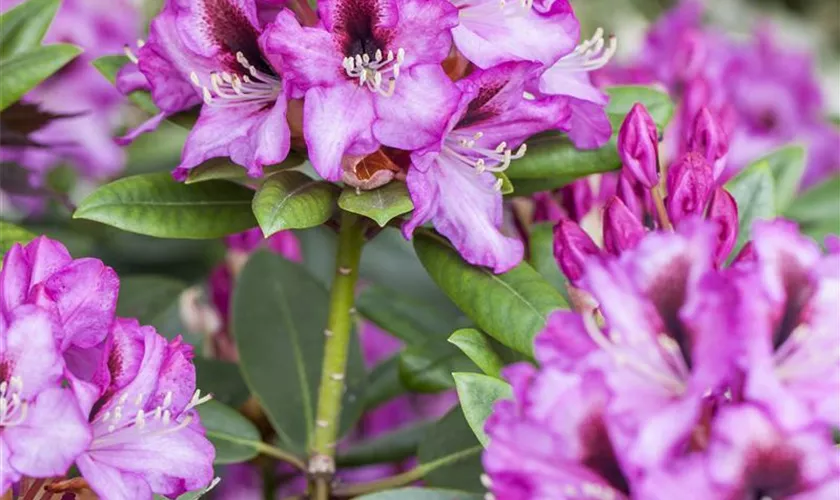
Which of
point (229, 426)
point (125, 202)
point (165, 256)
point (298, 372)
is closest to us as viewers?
point (125, 202)

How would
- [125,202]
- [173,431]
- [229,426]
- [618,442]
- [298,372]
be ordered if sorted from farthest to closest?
[298,372], [229,426], [125,202], [173,431], [618,442]

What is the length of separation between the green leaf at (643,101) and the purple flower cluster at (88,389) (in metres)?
0.48

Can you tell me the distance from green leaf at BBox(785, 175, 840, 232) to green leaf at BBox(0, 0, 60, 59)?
91 centimetres

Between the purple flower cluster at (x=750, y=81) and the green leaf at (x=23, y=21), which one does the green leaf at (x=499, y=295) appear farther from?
the purple flower cluster at (x=750, y=81)

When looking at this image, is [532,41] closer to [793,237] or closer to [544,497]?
[793,237]

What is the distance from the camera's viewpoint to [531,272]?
92cm

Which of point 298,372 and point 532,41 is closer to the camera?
point 532,41

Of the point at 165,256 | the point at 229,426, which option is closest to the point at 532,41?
the point at 229,426

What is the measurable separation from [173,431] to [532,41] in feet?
1.32

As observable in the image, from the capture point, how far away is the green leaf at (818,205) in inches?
56.4

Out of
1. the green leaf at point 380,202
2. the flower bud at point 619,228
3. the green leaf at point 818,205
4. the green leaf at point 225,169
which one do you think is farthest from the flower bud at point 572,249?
the green leaf at point 818,205

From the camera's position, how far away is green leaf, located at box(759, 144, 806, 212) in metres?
1.27

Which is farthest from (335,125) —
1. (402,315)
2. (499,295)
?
(402,315)

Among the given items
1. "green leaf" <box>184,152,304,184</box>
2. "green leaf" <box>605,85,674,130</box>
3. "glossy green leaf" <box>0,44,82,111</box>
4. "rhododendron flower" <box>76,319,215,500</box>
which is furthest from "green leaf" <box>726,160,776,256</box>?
"glossy green leaf" <box>0,44,82,111</box>
